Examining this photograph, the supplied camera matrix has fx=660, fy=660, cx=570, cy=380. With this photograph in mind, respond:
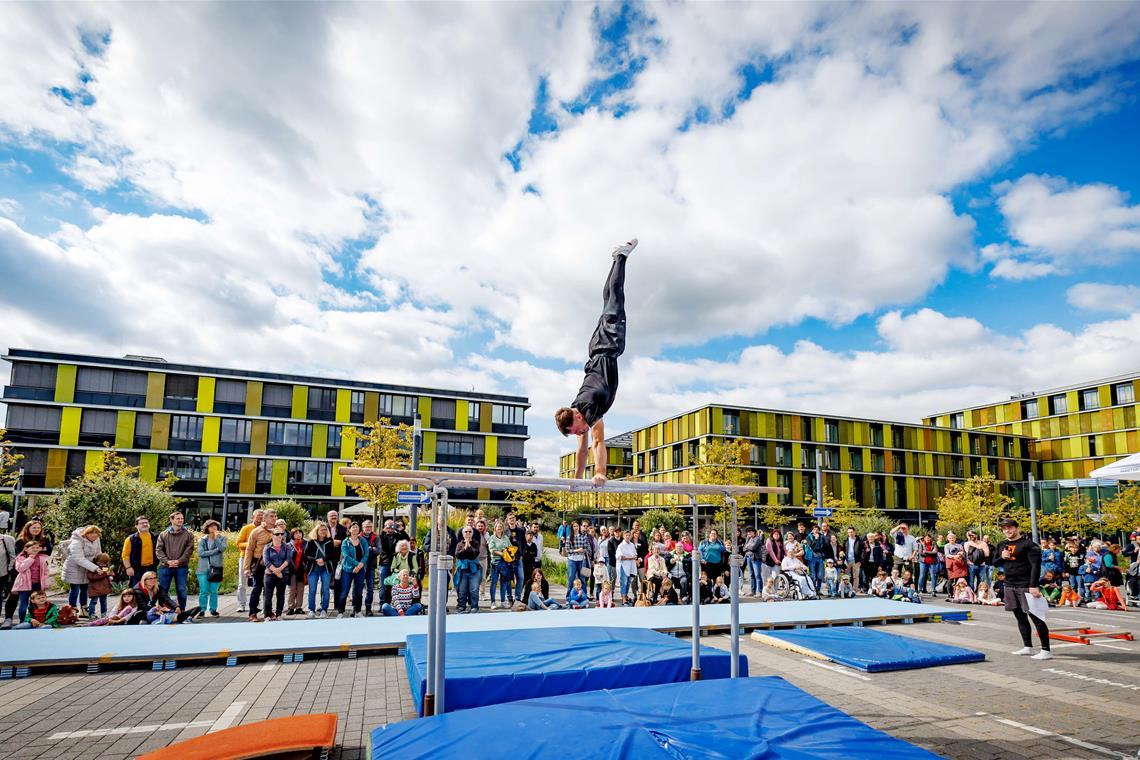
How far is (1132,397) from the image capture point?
54.0 meters

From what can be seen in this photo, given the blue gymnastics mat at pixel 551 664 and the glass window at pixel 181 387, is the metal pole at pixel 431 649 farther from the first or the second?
the glass window at pixel 181 387

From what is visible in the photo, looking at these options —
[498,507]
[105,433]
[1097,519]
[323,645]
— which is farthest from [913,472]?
[105,433]

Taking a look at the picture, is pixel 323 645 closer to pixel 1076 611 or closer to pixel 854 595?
pixel 854 595

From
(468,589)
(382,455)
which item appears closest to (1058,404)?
(382,455)

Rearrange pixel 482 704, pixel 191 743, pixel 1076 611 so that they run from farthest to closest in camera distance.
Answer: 1. pixel 1076 611
2. pixel 482 704
3. pixel 191 743

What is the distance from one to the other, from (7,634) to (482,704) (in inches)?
298

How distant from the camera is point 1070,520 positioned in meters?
40.4

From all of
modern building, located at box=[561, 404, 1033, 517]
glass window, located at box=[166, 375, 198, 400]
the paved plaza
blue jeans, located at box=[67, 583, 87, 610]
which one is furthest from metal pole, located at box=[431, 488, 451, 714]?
glass window, located at box=[166, 375, 198, 400]

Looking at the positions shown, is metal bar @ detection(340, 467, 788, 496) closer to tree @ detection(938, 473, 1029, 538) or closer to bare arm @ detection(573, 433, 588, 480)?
bare arm @ detection(573, 433, 588, 480)

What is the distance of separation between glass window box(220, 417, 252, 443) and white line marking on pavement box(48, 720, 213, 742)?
43.3 m

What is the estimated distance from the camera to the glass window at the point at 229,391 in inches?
1783

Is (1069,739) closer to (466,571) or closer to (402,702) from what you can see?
(402,702)

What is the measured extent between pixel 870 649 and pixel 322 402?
44.3m

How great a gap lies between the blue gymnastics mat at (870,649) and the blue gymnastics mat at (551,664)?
214 cm
